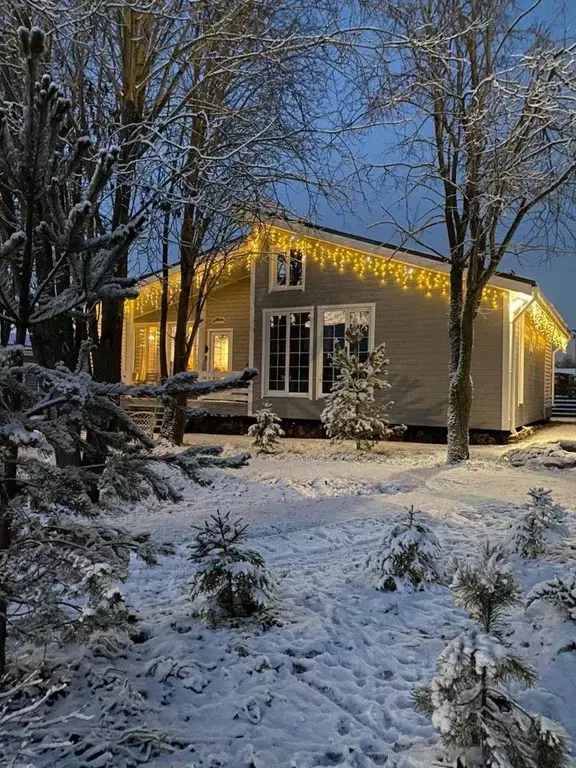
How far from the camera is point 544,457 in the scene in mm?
9414

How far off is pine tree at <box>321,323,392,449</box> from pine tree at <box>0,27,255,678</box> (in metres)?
9.01

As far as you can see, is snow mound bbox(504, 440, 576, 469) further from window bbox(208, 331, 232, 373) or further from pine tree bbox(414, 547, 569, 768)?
window bbox(208, 331, 232, 373)

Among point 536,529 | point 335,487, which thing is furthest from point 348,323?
point 536,529

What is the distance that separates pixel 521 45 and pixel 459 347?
514 cm

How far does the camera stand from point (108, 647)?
2922 mm

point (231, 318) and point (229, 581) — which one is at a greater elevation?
point (231, 318)

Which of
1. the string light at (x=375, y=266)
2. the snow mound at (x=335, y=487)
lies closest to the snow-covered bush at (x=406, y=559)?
the snow mound at (x=335, y=487)

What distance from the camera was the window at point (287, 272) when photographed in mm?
14602

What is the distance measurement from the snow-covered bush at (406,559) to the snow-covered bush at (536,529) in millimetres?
807

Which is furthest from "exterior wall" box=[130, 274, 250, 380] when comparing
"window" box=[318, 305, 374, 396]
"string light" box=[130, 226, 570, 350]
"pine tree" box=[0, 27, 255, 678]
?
"pine tree" box=[0, 27, 255, 678]

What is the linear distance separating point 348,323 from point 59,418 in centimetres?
1228

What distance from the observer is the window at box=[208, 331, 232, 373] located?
1631 centimetres

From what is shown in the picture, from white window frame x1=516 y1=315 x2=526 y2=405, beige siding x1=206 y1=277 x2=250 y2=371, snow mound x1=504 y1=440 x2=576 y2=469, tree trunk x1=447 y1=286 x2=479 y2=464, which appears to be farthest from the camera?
beige siding x1=206 y1=277 x2=250 y2=371

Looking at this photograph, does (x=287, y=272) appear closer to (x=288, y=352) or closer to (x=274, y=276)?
(x=274, y=276)
